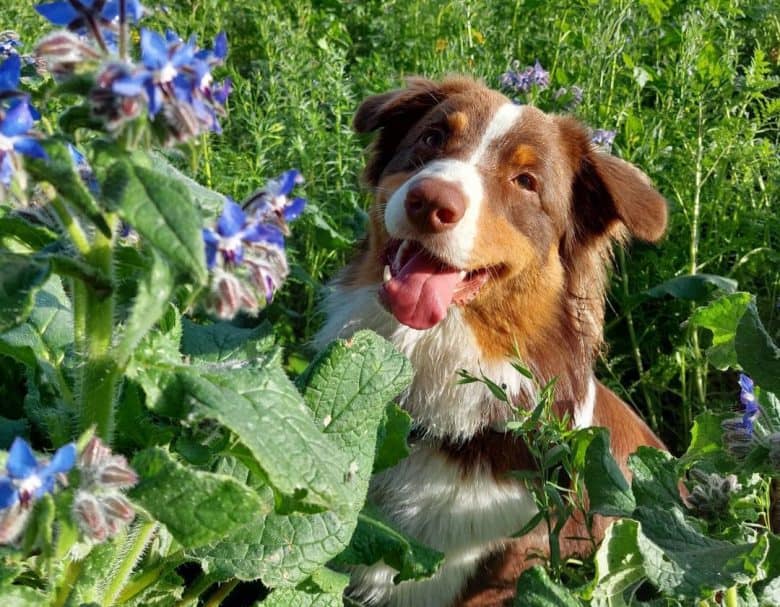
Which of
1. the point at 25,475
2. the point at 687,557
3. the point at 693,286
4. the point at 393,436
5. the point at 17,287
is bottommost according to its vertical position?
the point at 693,286

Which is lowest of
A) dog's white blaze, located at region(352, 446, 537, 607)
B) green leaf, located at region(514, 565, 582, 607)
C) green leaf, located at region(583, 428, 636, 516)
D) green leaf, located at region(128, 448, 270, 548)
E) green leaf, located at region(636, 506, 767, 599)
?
dog's white blaze, located at region(352, 446, 537, 607)

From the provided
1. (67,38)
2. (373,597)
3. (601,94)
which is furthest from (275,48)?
(67,38)

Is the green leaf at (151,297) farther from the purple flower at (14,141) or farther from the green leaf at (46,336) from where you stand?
the green leaf at (46,336)

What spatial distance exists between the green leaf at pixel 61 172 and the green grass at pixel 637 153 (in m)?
2.60

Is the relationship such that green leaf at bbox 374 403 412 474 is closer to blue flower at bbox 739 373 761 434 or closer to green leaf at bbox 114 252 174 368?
blue flower at bbox 739 373 761 434

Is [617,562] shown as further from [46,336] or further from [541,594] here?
[46,336]

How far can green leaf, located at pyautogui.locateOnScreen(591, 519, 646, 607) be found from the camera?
1.94m

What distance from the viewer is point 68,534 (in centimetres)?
132

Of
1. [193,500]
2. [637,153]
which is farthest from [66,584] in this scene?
[637,153]

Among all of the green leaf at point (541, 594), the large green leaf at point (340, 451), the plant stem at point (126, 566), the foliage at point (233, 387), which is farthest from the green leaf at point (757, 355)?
the plant stem at point (126, 566)

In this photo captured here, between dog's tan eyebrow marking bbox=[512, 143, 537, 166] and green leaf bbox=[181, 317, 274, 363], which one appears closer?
green leaf bbox=[181, 317, 274, 363]

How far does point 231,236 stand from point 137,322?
0.62ft

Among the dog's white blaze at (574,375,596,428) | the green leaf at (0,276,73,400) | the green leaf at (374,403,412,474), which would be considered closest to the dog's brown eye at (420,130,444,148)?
the dog's white blaze at (574,375,596,428)

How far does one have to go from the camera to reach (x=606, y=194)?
3.37 meters
